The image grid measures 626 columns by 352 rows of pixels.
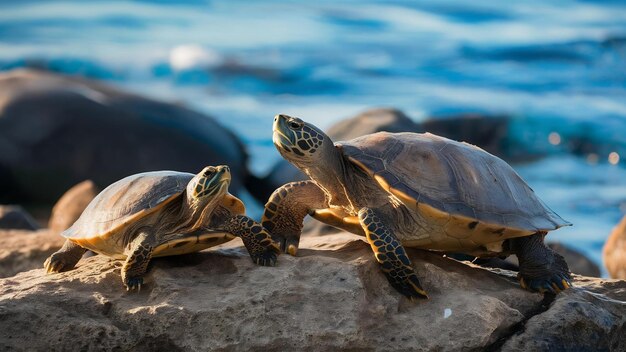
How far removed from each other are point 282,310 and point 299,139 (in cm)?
113

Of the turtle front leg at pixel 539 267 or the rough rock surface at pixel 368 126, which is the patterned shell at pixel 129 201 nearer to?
the turtle front leg at pixel 539 267

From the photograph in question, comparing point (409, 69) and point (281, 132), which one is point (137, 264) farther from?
point (409, 69)

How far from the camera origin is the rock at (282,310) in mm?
5074

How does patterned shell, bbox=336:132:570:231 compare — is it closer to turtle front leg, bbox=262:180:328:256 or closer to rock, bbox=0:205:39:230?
turtle front leg, bbox=262:180:328:256

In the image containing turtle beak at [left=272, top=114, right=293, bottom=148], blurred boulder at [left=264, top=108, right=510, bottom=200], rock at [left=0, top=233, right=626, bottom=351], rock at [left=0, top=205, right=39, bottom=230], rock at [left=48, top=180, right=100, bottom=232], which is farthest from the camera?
blurred boulder at [left=264, top=108, right=510, bottom=200]

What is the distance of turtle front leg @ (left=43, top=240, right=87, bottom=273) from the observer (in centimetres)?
605

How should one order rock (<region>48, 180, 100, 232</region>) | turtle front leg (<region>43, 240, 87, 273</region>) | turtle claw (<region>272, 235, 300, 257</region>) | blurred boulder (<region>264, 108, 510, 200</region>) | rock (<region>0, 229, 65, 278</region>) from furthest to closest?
1. blurred boulder (<region>264, 108, 510, 200</region>)
2. rock (<region>48, 180, 100, 232</region>)
3. rock (<region>0, 229, 65, 278</region>)
4. turtle front leg (<region>43, 240, 87, 273</region>)
5. turtle claw (<region>272, 235, 300, 257</region>)

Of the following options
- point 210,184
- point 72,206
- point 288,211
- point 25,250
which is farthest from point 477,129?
point 210,184

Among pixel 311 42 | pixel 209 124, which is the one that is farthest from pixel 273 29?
pixel 209 124

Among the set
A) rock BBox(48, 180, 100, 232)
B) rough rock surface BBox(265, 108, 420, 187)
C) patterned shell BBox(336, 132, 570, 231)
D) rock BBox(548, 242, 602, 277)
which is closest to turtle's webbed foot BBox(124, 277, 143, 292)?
patterned shell BBox(336, 132, 570, 231)

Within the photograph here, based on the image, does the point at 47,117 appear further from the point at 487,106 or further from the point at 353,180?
the point at 487,106

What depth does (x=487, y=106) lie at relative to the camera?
21.5 meters

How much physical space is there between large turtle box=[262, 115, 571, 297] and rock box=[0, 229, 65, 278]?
231 centimetres

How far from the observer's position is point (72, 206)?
10.4 metres
